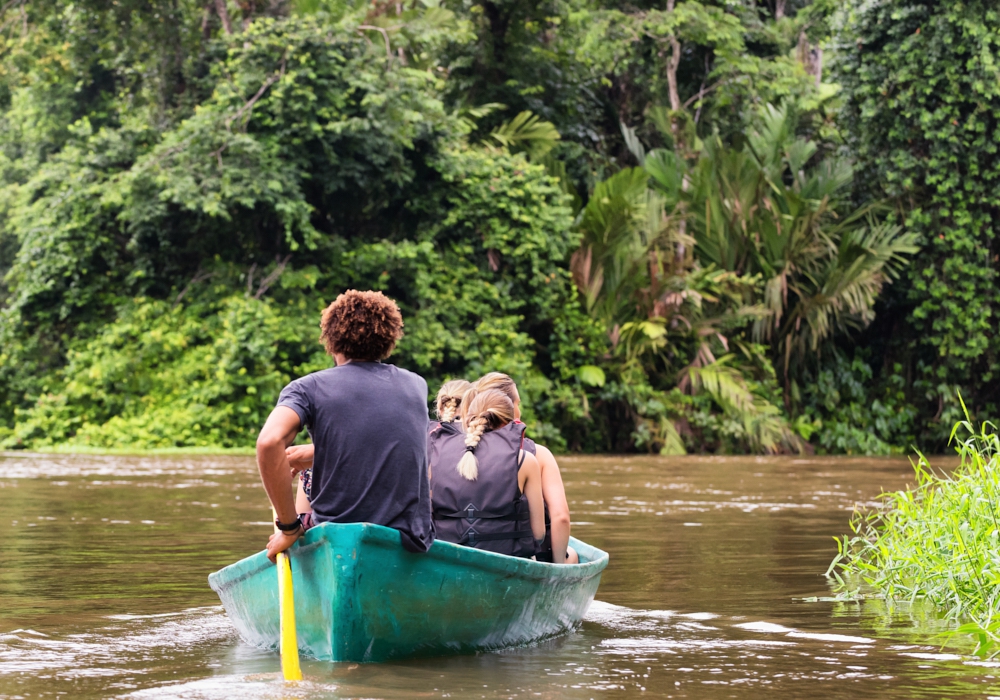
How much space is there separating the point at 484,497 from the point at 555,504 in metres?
0.33

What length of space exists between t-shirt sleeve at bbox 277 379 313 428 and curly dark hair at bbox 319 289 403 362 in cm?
23

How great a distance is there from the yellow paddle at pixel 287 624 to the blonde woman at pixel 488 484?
0.99 metres

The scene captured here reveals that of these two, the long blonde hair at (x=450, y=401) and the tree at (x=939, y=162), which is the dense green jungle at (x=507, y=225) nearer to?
the tree at (x=939, y=162)

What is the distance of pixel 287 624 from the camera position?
13.7ft

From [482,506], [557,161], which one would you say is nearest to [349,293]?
[482,506]

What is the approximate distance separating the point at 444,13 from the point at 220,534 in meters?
13.3

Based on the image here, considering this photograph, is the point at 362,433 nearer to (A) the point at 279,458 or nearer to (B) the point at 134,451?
(A) the point at 279,458

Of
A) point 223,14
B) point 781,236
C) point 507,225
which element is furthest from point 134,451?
point 781,236

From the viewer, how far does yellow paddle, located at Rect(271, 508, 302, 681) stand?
4.11 meters

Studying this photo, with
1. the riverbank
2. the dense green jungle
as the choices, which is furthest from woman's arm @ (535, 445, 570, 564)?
the dense green jungle

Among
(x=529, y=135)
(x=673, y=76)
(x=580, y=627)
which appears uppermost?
(x=673, y=76)

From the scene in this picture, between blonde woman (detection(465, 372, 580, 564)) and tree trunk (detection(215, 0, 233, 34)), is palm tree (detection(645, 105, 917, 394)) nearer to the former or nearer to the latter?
tree trunk (detection(215, 0, 233, 34))

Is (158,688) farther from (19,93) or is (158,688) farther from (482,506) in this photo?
(19,93)

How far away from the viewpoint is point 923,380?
72.6 feet
